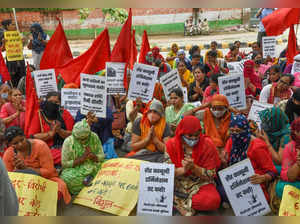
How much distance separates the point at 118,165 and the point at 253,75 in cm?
357

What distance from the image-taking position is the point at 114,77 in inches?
188

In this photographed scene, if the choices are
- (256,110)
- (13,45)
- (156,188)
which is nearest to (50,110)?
(156,188)

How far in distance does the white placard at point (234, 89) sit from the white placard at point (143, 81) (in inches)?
36.9

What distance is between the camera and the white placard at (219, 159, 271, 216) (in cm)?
297

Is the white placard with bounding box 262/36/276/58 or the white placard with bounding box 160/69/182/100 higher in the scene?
the white placard with bounding box 262/36/276/58

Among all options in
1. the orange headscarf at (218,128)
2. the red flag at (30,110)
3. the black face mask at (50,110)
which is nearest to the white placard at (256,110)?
the orange headscarf at (218,128)

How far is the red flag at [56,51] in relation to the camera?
19.7ft

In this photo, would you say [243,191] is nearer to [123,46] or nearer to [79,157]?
[79,157]

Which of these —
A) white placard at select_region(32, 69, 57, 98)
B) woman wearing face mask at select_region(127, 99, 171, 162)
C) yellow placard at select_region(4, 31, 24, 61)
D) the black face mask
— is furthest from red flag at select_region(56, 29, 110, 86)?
yellow placard at select_region(4, 31, 24, 61)

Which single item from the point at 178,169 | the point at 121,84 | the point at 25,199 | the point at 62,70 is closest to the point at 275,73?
the point at 121,84

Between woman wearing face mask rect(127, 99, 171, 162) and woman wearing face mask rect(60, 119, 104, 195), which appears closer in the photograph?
woman wearing face mask rect(60, 119, 104, 195)

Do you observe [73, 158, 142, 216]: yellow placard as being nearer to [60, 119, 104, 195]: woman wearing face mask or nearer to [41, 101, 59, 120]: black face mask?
[60, 119, 104, 195]: woman wearing face mask

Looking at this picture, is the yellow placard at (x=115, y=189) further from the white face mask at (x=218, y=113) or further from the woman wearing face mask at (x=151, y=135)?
the white face mask at (x=218, y=113)

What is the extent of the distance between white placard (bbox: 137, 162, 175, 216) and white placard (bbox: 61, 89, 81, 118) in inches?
81.6
